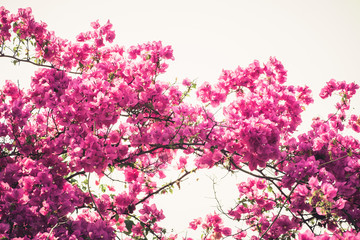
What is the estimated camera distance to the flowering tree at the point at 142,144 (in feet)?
10.5

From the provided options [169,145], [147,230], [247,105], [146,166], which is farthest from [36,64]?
[247,105]

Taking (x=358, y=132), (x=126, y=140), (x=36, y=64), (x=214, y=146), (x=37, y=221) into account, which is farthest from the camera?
(x=358, y=132)

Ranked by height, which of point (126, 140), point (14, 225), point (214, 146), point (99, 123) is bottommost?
point (14, 225)

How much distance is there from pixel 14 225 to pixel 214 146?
271 centimetres

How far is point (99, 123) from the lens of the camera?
342 cm

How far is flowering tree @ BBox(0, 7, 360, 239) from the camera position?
10.5ft

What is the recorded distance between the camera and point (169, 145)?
3668 mm

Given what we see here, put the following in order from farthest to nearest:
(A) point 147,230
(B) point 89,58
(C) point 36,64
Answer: (B) point 89,58 → (C) point 36,64 → (A) point 147,230

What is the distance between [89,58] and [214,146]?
349cm

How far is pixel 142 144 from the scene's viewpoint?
3.86 m

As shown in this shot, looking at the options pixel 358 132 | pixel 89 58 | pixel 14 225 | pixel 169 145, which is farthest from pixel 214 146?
Answer: pixel 358 132

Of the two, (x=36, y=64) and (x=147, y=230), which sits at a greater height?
(x=36, y=64)

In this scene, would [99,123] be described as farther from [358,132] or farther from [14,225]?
[358,132]

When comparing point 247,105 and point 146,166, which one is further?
point 146,166
